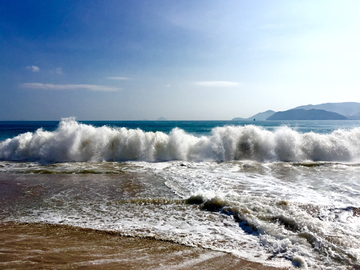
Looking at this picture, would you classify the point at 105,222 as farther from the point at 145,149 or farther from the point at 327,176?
the point at 145,149

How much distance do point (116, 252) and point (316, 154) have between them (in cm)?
1445

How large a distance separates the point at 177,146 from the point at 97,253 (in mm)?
11065

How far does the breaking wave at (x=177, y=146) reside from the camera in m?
13.4

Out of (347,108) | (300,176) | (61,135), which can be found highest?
(347,108)

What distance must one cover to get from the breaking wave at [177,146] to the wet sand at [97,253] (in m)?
9.58

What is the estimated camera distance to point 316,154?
13508 mm

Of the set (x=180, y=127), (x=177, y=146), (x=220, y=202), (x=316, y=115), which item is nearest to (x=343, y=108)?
(x=316, y=115)

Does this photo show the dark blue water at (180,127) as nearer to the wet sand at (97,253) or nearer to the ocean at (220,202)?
the ocean at (220,202)

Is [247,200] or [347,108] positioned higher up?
[347,108]

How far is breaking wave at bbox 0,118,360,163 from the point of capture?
43.9 feet

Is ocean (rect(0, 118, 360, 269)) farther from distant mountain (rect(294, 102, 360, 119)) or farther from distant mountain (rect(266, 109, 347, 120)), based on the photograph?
distant mountain (rect(294, 102, 360, 119))

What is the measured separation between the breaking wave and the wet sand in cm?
958

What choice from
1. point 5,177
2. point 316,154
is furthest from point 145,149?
point 316,154

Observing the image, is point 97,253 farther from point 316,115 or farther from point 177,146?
point 316,115
